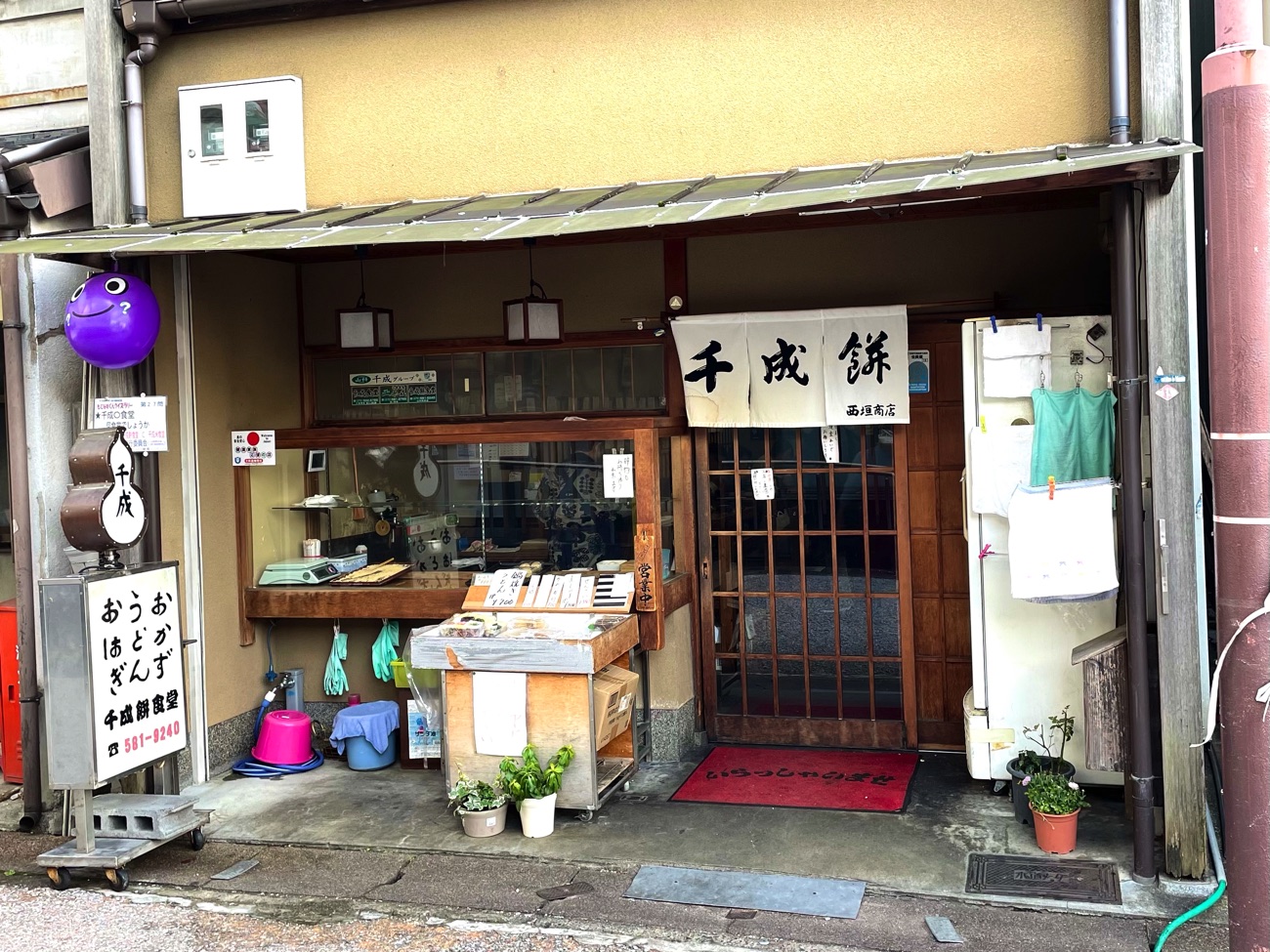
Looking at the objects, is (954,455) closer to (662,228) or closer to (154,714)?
(662,228)

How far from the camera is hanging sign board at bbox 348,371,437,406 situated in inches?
366

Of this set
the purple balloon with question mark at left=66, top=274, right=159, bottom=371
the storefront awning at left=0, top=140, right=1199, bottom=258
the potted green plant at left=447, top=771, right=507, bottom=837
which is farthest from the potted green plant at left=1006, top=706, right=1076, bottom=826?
the purple balloon with question mark at left=66, top=274, right=159, bottom=371

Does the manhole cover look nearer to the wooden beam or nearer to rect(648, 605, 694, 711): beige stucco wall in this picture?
the wooden beam

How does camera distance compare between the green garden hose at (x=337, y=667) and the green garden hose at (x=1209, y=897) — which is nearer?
the green garden hose at (x=1209, y=897)

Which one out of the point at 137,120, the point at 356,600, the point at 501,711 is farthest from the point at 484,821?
the point at 137,120

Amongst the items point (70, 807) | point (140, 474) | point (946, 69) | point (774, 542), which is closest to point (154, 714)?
point (70, 807)

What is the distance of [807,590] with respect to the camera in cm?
877

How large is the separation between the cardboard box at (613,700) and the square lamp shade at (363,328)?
320cm

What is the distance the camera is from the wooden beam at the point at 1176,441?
5988mm

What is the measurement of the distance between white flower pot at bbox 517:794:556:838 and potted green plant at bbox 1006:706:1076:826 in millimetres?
2890

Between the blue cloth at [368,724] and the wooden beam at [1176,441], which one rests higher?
the wooden beam at [1176,441]

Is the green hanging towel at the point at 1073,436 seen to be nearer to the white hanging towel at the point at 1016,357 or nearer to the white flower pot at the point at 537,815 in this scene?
the white hanging towel at the point at 1016,357

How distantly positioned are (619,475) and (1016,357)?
285cm

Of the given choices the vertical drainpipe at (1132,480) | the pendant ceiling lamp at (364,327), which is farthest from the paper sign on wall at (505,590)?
the vertical drainpipe at (1132,480)
